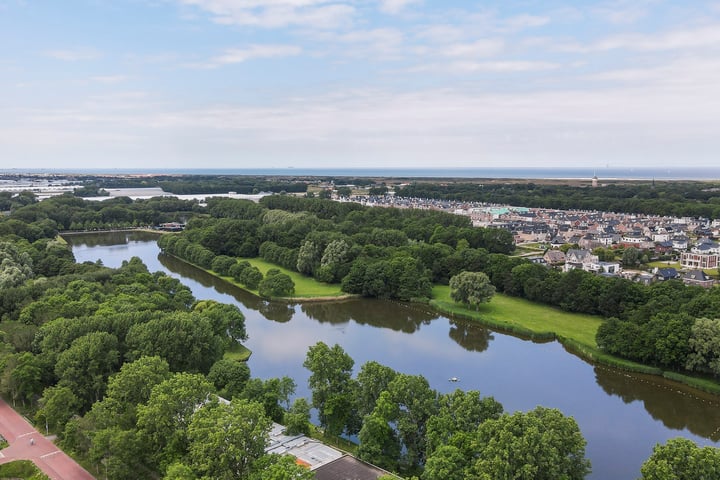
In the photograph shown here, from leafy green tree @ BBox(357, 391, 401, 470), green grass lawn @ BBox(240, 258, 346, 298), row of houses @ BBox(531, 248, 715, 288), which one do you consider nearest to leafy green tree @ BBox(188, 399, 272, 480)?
leafy green tree @ BBox(357, 391, 401, 470)

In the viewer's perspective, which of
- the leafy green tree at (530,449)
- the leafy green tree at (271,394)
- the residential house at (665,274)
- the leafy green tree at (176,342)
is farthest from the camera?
the residential house at (665,274)

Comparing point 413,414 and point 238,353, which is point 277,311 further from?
point 413,414

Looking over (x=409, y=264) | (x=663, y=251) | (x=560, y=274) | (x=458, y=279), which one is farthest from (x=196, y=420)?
(x=663, y=251)

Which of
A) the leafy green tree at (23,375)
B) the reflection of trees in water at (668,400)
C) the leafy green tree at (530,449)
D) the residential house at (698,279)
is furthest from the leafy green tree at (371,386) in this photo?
the residential house at (698,279)

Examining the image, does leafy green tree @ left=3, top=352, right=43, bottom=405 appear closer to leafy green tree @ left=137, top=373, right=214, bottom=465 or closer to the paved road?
the paved road

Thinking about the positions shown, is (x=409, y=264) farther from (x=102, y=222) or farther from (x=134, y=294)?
(x=102, y=222)

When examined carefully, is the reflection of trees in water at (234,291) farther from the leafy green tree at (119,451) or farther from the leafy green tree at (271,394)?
the leafy green tree at (119,451)
